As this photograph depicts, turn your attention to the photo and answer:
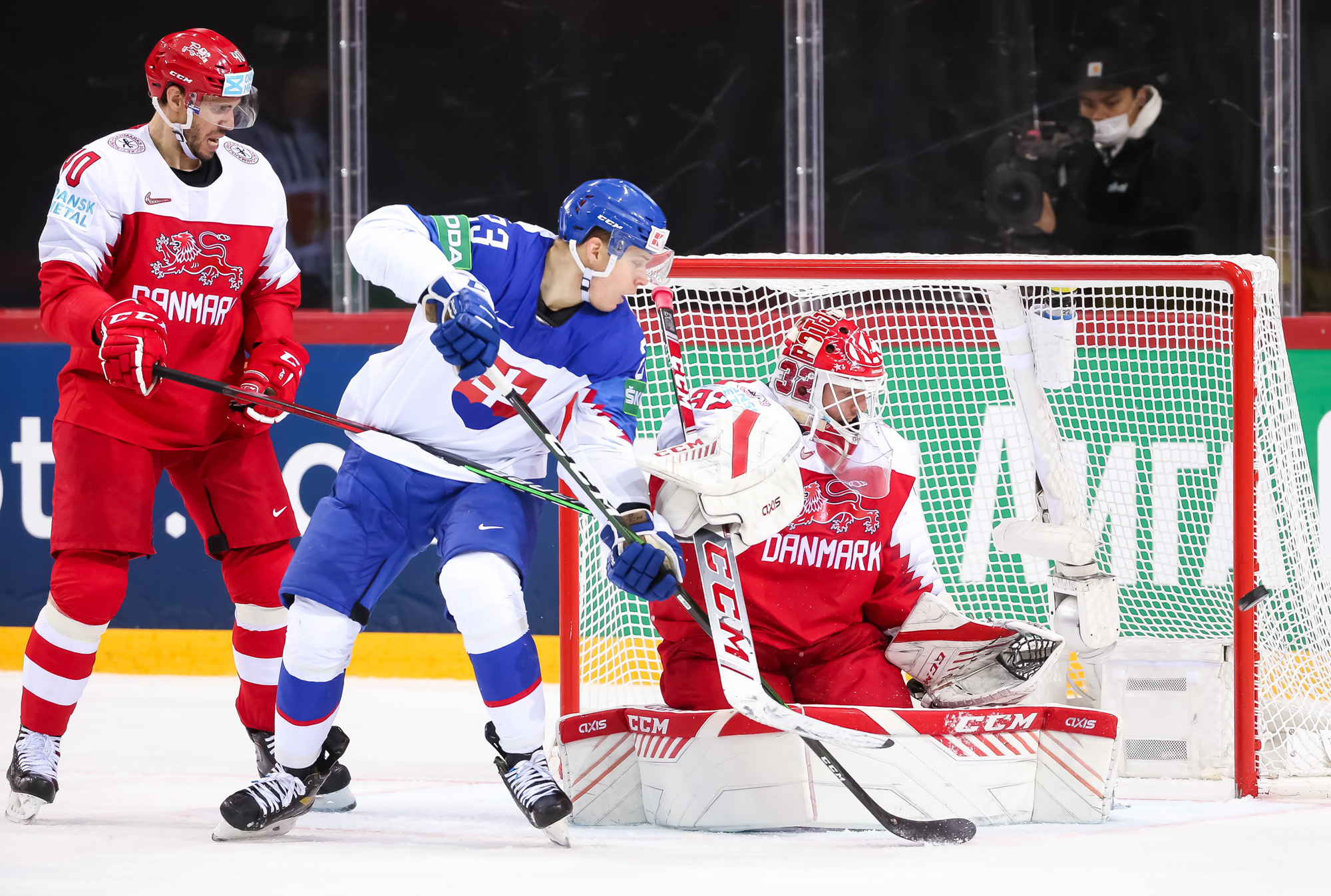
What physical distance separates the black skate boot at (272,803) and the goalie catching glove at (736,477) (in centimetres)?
72

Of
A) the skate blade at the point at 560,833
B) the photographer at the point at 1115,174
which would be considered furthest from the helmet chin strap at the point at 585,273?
the photographer at the point at 1115,174

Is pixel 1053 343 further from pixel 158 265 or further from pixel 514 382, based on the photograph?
pixel 158 265

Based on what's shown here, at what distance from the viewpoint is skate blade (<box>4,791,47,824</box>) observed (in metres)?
2.89

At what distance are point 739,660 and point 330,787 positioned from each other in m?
0.83

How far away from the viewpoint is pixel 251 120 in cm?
308

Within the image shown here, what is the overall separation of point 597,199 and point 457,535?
581mm

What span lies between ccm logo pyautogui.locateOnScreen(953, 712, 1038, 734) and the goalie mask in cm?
45

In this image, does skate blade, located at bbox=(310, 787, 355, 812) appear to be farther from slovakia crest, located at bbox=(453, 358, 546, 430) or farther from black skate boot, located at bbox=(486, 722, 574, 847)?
slovakia crest, located at bbox=(453, 358, 546, 430)

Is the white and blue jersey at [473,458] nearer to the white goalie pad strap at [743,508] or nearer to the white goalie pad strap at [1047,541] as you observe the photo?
the white goalie pad strap at [743,508]

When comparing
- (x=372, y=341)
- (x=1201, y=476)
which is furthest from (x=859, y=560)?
(x=372, y=341)

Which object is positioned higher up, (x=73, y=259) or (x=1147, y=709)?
(x=73, y=259)

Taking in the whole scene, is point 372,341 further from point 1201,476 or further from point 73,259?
point 1201,476

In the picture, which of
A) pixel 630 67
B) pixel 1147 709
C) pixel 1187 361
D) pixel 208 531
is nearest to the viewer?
pixel 208 531

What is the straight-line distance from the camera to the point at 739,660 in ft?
9.00
